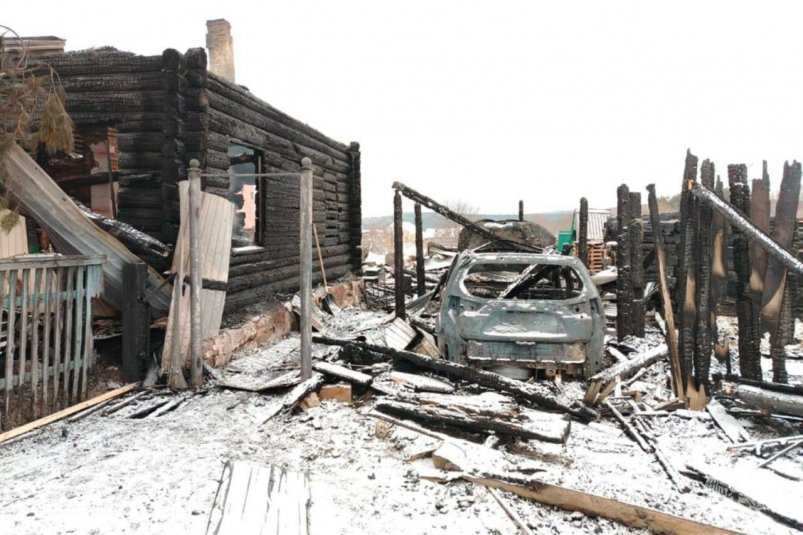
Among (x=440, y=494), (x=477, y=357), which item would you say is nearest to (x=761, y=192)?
(x=477, y=357)

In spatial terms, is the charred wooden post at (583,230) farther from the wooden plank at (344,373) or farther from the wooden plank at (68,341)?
the wooden plank at (68,341)

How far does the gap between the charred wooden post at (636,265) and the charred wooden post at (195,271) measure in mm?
6627

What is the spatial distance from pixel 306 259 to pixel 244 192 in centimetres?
1590

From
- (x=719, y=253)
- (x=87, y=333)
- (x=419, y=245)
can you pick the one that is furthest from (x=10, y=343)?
(x=419, y=245)

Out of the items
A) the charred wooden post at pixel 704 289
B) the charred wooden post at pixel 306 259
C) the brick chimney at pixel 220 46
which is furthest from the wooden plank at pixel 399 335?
the brick chimney at pixel 220 46

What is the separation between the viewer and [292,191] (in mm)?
10734

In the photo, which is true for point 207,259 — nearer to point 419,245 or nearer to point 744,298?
point 744,298

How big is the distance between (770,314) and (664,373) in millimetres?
2155

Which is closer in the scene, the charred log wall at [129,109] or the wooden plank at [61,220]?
the wooden plank at [61,220]

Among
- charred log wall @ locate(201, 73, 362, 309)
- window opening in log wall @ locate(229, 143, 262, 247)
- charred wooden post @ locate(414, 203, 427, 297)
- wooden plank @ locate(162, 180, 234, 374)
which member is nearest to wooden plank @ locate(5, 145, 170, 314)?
wooden plank @ locate(162, 180, 234, 374)

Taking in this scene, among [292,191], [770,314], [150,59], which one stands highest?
[150,59]

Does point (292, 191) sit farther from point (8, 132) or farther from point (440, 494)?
point (440, 494)

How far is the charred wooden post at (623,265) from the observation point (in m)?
8.20

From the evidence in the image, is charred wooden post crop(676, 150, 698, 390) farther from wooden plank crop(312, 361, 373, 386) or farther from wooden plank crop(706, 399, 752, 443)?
wooden plank crop(312, 361, 373, 386)
